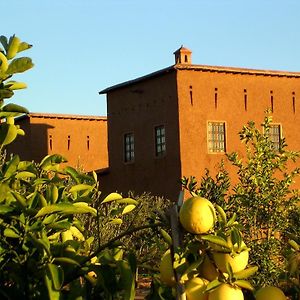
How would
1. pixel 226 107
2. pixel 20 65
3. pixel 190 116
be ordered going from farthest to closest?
pixel 226 107 < pixel 190 116 < pixel 20 65

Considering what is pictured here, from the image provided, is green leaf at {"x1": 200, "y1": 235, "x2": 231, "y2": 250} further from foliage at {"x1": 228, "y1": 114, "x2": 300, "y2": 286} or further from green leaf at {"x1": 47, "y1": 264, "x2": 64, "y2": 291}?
foliage at {"x1": 228, "y1": 114, "x2": 300, "y2": 286}

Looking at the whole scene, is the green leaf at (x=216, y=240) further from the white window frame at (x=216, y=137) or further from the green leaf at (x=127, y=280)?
the white window frame at (x=216, y=137)

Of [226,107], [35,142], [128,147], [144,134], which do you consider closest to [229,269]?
[226,107]

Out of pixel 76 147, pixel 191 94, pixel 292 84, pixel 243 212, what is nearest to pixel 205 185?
pixel 243 212

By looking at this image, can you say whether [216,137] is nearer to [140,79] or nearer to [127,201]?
[140,79]

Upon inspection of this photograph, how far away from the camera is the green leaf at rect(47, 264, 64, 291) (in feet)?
7.61

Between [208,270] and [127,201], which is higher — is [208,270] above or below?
below

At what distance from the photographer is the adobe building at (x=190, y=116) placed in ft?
73.3

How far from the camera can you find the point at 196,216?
2250 mm

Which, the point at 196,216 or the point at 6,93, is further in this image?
the point at 6,93

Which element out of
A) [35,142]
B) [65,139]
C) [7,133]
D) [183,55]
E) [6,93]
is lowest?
[7,133]

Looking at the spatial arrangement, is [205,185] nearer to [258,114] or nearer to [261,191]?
[261,191]

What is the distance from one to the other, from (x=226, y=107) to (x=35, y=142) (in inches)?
328

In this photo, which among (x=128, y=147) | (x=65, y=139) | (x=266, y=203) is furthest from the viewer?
(x=65, y=139)
